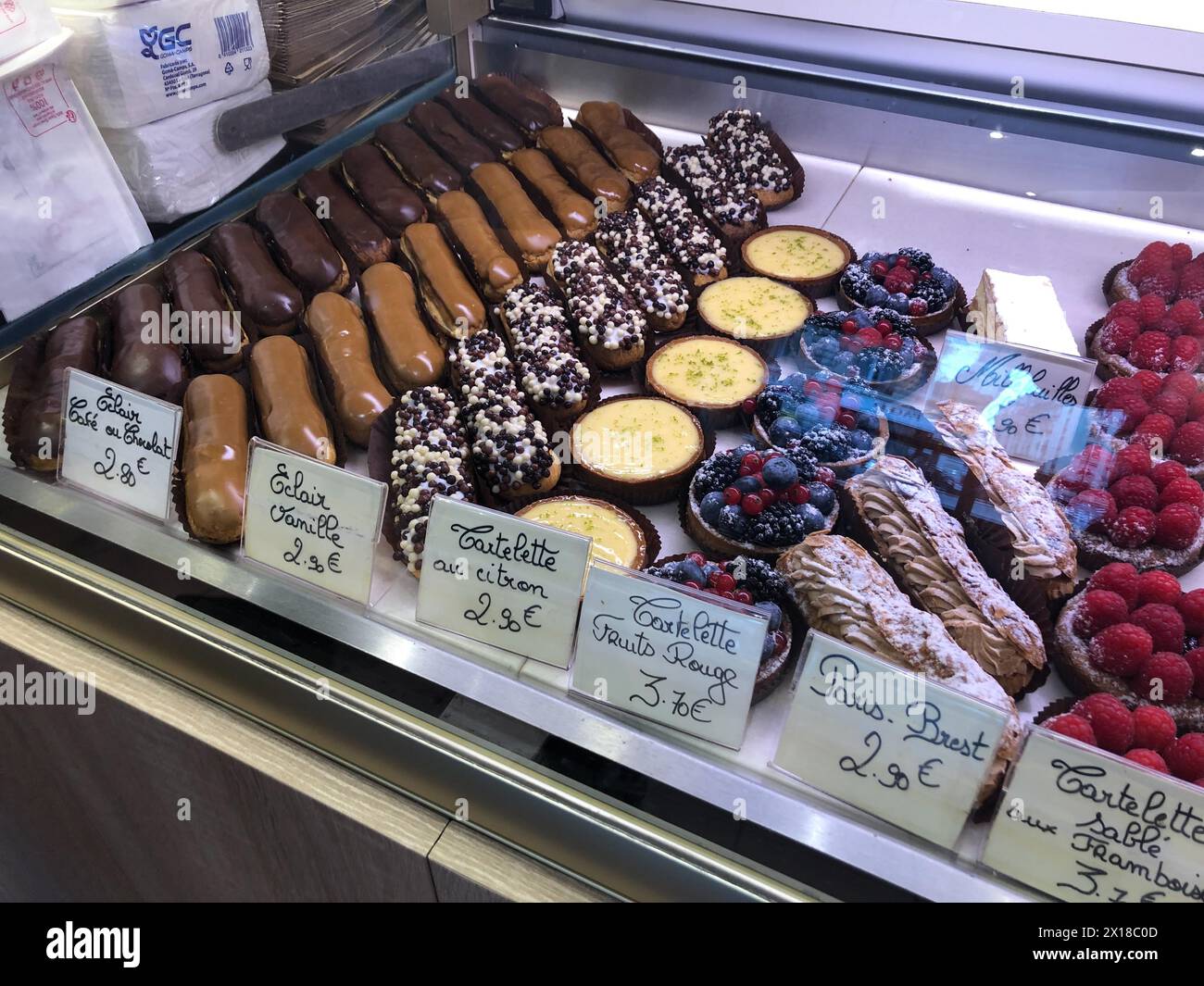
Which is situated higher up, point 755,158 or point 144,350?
point 755,158

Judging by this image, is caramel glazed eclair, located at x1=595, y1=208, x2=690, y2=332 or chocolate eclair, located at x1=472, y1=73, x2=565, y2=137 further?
chocolate eclair, located at x1=472, y1=73, x2=565, y2=137

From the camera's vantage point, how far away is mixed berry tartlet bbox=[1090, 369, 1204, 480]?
1904mm

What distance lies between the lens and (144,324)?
2.27 m

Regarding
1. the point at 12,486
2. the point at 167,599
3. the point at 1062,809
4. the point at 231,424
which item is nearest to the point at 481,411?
the point at 231,424

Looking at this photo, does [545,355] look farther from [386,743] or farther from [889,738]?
[889,738]

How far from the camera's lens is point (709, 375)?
237 cm

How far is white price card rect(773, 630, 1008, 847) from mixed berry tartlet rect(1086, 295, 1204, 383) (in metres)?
1.27

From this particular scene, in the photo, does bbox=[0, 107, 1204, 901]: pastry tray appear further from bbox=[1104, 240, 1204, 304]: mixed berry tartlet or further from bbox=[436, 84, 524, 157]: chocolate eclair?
bbox=[436, 84, 524, 157]: chocolate eclair

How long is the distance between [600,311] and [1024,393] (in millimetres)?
1073

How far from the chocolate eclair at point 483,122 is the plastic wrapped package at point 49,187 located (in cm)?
116

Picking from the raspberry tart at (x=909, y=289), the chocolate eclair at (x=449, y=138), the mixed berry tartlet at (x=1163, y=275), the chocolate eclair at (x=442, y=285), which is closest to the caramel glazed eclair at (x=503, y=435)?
the chocolate eclair at (x=442, y=285)

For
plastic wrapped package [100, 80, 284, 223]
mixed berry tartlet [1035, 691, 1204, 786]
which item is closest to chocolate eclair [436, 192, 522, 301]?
plastic wrapped package [100, 80, 284, 223]

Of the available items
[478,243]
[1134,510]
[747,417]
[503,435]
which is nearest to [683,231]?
[478,243]
